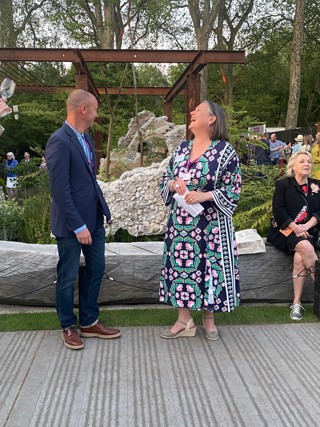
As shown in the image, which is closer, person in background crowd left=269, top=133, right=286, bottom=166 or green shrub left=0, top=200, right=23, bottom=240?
green shrub left=0, top=200, right=23, bottom=240

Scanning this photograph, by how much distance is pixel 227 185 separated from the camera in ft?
10.6

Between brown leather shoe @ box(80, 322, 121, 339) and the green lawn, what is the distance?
9.9 inches

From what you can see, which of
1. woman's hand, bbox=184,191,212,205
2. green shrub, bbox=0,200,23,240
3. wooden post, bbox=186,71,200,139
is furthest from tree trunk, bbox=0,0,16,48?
woman's hand, bbox=184,191,212,205

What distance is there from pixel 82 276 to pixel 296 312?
75.7 inches

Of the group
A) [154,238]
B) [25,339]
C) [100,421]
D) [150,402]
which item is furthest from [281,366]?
[154,238]

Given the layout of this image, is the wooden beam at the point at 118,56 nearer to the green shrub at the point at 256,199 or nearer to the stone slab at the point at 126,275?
the green shrub at the point at 256,199

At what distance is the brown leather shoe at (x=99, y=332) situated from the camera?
3.44 m

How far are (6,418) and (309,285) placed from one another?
2.95 metres

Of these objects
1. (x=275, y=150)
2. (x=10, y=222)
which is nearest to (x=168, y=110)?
(x=275, y=150)

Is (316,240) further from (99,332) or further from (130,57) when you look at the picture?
(130,57)

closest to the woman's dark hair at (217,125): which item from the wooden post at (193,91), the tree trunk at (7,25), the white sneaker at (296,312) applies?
the white sneaker at (296,312)

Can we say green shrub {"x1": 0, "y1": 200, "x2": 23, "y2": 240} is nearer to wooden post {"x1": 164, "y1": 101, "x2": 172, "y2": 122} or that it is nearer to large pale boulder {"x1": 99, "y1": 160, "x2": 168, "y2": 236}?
large pale boulder {"x1": 99, "y1": 160, "x2": 168, "y2": 236}

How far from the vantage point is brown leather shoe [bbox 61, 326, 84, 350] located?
325 cm

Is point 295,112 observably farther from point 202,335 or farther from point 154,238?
point 202,335
